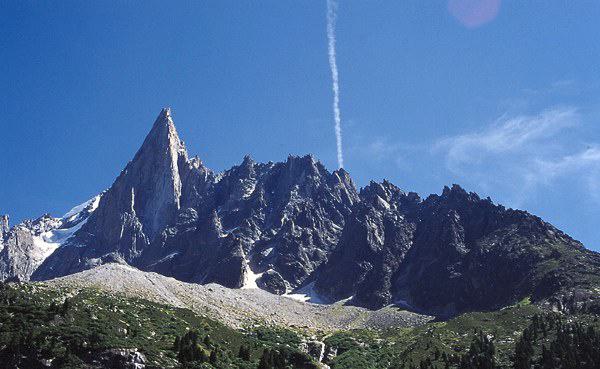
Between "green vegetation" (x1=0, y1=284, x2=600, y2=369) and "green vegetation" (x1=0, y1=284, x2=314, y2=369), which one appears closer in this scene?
"green vegetation" (x1=0, y1=284, x2=314, y2=369)

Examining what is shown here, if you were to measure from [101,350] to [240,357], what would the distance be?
36020mm

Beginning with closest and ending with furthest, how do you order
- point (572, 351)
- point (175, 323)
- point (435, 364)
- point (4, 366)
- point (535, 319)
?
point (4, 366)
point (572, 351)
point (435, 364)
point (175, 323)
point (535, 319)

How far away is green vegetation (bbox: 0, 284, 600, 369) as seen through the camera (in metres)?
113

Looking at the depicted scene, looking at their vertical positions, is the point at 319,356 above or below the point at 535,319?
below

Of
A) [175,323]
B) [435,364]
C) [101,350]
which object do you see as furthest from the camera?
[175,323]

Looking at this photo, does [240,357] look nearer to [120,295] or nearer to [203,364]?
[203,364]

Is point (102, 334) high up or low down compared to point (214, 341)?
down

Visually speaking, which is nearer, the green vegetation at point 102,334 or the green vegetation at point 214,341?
the green vegetation at point 102,334

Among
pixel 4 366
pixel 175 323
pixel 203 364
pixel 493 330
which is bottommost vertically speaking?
pixel 4 366

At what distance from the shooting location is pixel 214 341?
149 m

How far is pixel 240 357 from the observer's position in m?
142

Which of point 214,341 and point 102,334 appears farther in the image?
point 214,341

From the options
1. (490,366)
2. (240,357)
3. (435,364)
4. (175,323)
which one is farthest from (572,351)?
(175,323)

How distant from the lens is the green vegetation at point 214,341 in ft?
372
